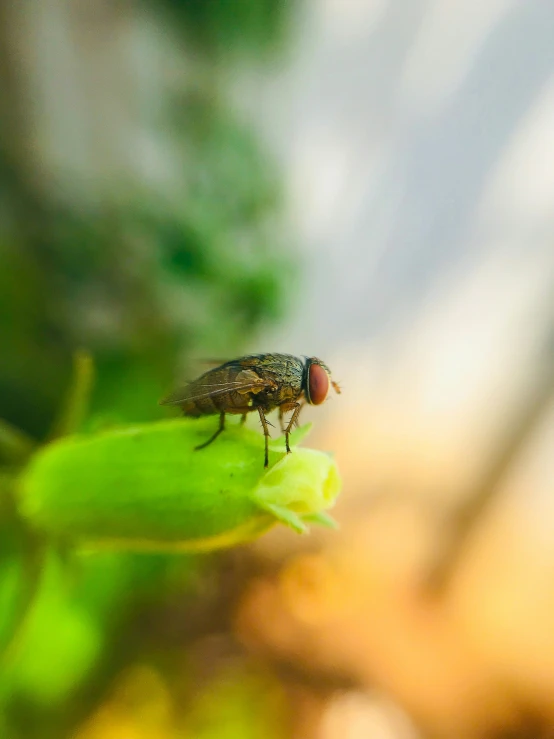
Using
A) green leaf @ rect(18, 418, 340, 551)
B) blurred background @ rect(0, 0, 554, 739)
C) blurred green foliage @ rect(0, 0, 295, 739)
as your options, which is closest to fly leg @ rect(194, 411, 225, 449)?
green leaf @ rect(18, 418, 340, 551)

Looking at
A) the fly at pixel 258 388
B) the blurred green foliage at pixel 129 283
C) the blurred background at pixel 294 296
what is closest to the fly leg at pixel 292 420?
the fly at pixel 258 388

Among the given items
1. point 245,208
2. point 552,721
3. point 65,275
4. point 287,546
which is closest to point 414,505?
point 287,546

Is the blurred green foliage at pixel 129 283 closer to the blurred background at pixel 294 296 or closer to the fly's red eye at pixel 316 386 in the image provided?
the blurred background at pixel 294 296

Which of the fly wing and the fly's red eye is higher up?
the fly's red eye

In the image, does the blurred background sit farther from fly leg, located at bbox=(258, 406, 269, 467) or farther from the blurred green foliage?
fly leg, located at bbox=(258, 406, 269, 467)

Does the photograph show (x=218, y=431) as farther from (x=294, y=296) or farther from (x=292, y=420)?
(x=294, y=296)

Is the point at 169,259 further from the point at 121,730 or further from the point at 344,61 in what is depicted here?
the point at 121,730
